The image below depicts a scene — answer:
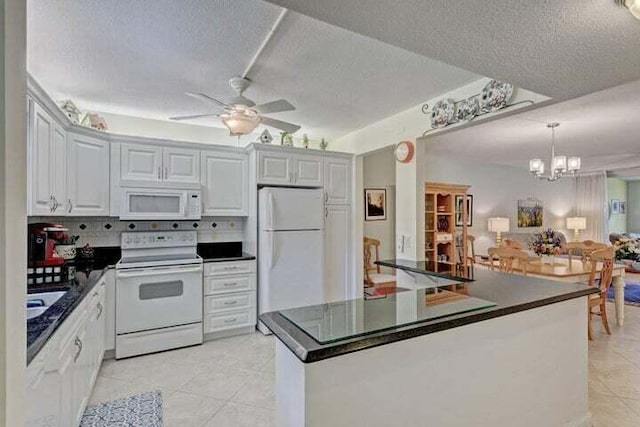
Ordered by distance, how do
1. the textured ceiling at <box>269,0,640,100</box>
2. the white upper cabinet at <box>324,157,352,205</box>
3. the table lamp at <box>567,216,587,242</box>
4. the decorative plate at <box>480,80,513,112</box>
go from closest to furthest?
the textured ceiling at <box>269,0,640,100</box> → the decorative plate at <box>480,80,513,112</box> → the white upper cabinet at <box>324,157,352,205</box> → the table lamp at <box>567,216,587,242</box>

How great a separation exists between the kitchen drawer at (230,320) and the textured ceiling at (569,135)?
8.90ft

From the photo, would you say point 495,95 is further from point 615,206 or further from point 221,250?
point 615,206

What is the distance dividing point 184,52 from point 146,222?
2.13 meters

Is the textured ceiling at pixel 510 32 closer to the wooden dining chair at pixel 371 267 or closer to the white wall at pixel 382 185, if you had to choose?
the wooden dining chair at pixel 371 267

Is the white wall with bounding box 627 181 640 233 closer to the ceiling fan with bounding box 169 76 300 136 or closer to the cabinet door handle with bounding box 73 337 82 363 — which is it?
the ceiling fan with bounding box 169 76 300 136

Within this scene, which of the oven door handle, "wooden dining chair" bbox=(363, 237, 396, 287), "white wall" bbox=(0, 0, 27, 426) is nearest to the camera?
"white wall" bbox=(0, 0, 27, 426)

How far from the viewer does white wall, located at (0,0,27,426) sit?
2.35 ft

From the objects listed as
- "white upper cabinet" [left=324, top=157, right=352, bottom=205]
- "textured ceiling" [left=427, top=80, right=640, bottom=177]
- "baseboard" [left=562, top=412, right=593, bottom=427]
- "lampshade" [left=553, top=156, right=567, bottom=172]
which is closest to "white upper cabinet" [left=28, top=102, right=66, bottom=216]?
"white upper cabinet" [left=324, top=157, right=352, bottom=205]

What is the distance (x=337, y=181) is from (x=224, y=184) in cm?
139

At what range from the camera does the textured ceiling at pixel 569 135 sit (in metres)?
3.26

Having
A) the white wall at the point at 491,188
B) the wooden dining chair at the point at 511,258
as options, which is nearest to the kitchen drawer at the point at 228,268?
the wooden dining chair at the point at 511,258

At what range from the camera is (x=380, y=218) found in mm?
5457

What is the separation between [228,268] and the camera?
11.9 feet

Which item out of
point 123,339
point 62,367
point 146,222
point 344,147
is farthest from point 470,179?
point 62,367
